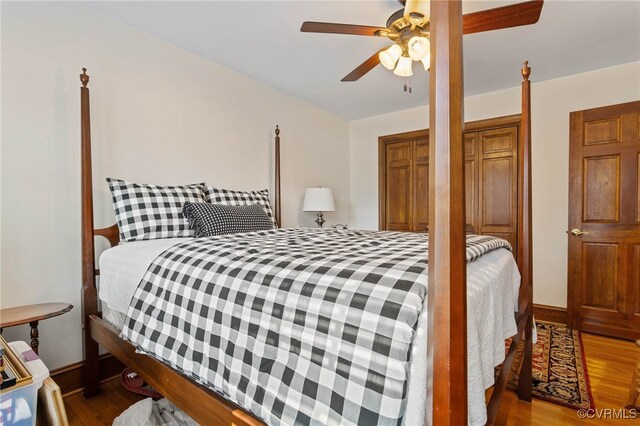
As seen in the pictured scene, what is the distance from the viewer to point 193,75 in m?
2.67

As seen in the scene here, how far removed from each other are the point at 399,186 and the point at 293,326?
363 cm

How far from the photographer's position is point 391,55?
76.6 inches

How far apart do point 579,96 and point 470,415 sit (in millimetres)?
3474

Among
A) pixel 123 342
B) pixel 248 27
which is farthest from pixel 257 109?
pixel 123 342

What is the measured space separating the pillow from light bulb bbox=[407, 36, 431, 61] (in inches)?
55.2

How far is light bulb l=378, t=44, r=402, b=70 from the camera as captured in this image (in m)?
1.93

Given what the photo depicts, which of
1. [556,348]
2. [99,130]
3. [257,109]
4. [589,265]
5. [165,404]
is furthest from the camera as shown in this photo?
[257,109]

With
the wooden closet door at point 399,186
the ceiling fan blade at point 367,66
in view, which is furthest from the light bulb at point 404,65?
the wooden closet door at point 399,186

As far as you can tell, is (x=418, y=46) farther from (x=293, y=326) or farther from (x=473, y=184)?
(x=473, y=184)

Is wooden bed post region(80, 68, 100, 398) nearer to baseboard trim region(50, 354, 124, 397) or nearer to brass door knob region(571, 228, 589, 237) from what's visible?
baseboard trim region(50, 354, 124, 397)

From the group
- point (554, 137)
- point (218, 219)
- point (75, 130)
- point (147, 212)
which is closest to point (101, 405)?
point (147, 212)

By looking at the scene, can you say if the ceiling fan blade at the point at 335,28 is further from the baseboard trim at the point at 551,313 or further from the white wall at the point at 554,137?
the baseboard trim at the point at 551,313

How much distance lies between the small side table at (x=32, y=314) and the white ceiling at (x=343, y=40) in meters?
1.84

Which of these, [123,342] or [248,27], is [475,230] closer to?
[248,27]
